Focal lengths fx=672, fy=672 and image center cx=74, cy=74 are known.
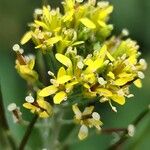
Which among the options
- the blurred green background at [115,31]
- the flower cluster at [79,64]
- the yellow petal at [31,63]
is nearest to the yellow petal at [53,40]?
the flower cluster at [79,64]

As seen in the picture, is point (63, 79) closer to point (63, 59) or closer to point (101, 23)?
point (63, 59)

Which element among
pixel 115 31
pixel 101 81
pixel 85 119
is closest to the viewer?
pixel 101 81

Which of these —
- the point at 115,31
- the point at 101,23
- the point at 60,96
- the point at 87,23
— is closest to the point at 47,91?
the point at 60,96

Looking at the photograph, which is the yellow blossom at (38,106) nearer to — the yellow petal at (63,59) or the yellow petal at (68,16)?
the yellow petal at (63,59)

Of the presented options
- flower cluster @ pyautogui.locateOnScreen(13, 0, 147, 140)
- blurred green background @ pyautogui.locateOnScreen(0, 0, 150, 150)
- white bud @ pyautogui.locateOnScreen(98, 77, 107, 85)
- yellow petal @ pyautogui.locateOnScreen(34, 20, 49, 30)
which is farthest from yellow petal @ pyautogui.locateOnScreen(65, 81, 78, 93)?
blurred green background @ pyautogui.locateOnScreen(0, 0, 150, 150)

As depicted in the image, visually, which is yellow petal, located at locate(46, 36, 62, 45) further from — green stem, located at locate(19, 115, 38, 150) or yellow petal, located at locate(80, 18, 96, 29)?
green stem, located at locate(19, 115, 38, 150)

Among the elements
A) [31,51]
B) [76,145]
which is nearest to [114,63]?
[76,145]

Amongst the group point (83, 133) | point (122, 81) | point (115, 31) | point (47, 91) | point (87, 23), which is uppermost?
point (87, 23)

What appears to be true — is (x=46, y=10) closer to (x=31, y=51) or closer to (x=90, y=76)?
(x=90, y=76)

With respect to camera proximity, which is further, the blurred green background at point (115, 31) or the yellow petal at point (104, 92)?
the blurred green background at point (115, 31)
